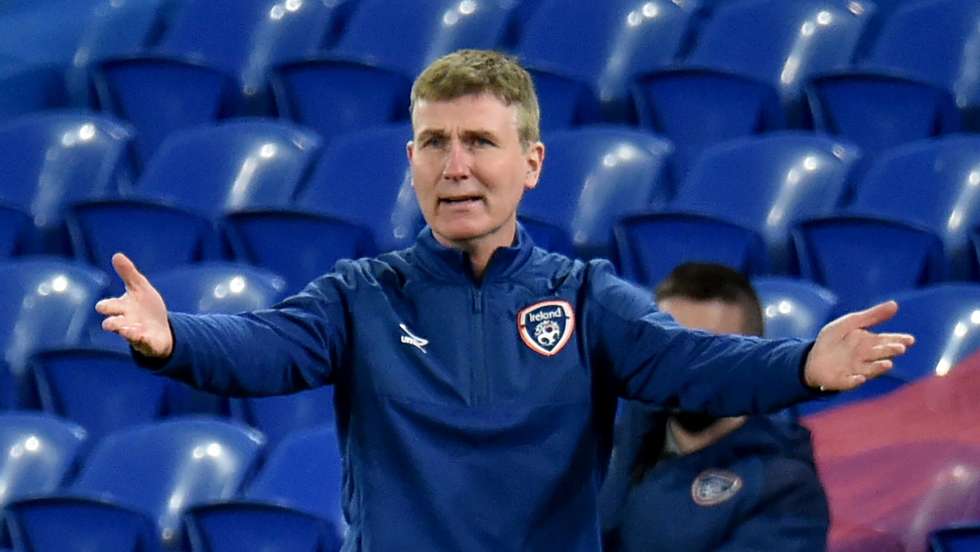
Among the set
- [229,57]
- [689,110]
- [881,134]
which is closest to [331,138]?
[229,57]

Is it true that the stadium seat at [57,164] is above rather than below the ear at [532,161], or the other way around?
below

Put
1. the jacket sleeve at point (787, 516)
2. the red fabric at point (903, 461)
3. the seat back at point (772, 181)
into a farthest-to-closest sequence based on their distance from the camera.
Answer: the seat back at point (772, 181) → the red fabric at point (903, 461) → the jacket sleeve at point (787, 516)

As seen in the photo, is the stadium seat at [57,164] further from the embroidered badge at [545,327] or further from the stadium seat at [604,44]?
the embroidered badge at [545,327]

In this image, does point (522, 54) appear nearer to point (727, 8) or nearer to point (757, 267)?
point (727, 8)

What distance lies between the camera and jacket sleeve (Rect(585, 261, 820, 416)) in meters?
1.94

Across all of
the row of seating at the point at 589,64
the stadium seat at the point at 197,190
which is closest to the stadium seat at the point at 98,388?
the stadium seat at the point at 197,190

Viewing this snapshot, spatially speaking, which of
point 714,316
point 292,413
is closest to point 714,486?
point 714,316

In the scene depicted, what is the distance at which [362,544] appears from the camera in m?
2.04

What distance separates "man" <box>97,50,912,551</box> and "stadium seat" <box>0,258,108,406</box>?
83.8 inches

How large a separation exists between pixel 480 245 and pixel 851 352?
392mm

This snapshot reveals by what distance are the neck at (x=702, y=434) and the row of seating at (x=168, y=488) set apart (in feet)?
2.64

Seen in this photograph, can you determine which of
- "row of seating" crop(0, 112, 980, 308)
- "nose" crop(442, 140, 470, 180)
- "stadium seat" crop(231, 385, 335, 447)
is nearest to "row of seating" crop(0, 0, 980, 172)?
"row of seating" crop(0, 112, 980, 308)

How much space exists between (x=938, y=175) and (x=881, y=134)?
39 cm

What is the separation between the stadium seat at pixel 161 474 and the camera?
11.1 feet
